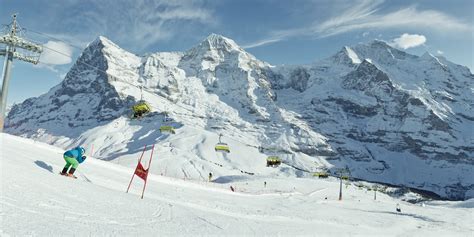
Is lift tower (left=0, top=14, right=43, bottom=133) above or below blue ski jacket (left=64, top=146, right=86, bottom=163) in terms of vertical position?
above

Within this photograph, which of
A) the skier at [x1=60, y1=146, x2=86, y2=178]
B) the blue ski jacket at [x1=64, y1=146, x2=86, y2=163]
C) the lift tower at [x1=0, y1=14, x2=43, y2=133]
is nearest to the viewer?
the skier at [x1=60, y1=146, x2=86, y2=178]

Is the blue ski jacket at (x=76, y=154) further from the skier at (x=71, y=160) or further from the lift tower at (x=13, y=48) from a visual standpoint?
the lift tower at (x=13, y=48)

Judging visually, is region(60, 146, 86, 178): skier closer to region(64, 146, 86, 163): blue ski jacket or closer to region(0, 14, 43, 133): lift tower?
region(64, 146, 86, 163): blue ski jacket

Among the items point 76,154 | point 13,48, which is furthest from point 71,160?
point 13,48

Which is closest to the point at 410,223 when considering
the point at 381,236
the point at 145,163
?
the point at 381,236

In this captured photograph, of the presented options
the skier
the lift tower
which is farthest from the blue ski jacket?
the lift tower

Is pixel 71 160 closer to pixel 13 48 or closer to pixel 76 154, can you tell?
pixel 76 154

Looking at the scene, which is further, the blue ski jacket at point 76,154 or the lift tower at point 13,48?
the lift tower at point 13,48

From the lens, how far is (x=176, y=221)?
1215 cm

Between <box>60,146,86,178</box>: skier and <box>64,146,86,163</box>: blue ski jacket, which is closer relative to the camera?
<box>60,146,86,178</box>: skier

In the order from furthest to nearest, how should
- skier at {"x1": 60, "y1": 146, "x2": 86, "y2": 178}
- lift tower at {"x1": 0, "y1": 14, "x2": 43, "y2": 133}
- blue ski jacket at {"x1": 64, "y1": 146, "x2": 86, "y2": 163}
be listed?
lift tower at {"x1": 0, "y1": 14, "x2": 43, "y2": 133}, blue ski jacket at {"x1": 64, "y1": 146, "x2": 86, "y2": 163}, skier at {"x1": 60, "y1": 146, "x2": 86, "y2": 178}

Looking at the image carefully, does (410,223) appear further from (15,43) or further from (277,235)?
(15,43)

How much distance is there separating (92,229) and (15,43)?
1484 inches

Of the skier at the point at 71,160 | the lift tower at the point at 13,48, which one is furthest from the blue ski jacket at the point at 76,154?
the lift tower at the point at 13,48
